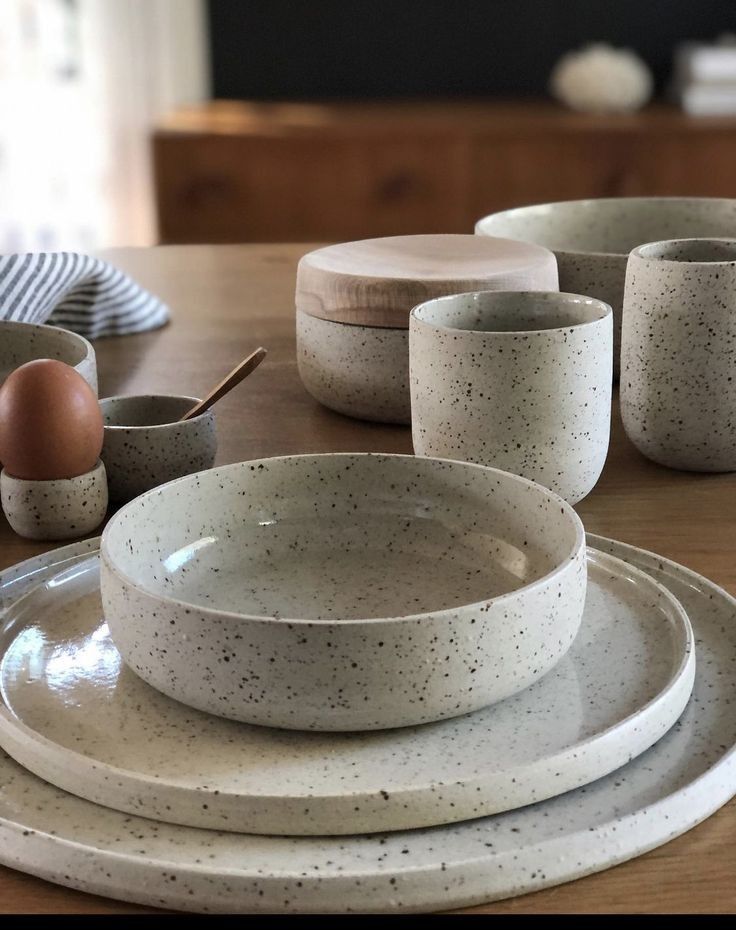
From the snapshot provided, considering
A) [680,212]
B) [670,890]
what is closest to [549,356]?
[670,890]

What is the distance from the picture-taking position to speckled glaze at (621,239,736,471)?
2.65ft

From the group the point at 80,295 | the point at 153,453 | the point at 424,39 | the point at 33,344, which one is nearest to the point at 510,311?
the point at 153,453

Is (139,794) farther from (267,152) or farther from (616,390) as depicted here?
(267,152)

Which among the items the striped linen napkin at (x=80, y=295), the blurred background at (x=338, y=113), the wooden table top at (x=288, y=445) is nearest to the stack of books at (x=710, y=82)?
the blurred background at (x=338, y=113)

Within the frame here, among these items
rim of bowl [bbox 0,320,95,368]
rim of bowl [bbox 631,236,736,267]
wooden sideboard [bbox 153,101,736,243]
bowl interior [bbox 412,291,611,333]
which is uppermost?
rim of bowl [bbox 631,236,736,267]

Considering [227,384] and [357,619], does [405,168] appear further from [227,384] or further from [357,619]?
[357,619]

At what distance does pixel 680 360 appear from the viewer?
0.82 meters

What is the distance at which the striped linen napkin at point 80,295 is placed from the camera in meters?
1.11

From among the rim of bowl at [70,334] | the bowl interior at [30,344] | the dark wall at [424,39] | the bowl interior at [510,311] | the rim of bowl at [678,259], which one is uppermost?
the dark wall at [424,39]

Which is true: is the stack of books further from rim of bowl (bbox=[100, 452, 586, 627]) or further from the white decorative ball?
rim of bowl (bbox=[100, 452, 586, 627])

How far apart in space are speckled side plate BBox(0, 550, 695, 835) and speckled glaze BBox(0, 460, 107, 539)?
0.17 meters

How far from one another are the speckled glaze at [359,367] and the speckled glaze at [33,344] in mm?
165

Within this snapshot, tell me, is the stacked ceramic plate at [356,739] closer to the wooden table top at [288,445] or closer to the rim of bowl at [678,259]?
the wooden table top at [288,445]

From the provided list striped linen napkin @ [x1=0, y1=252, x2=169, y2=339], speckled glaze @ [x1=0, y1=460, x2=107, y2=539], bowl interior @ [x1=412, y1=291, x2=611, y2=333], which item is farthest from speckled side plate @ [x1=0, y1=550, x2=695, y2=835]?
striped linen napkin @ [x1=0, y1=252, x2=169, y2=339]
